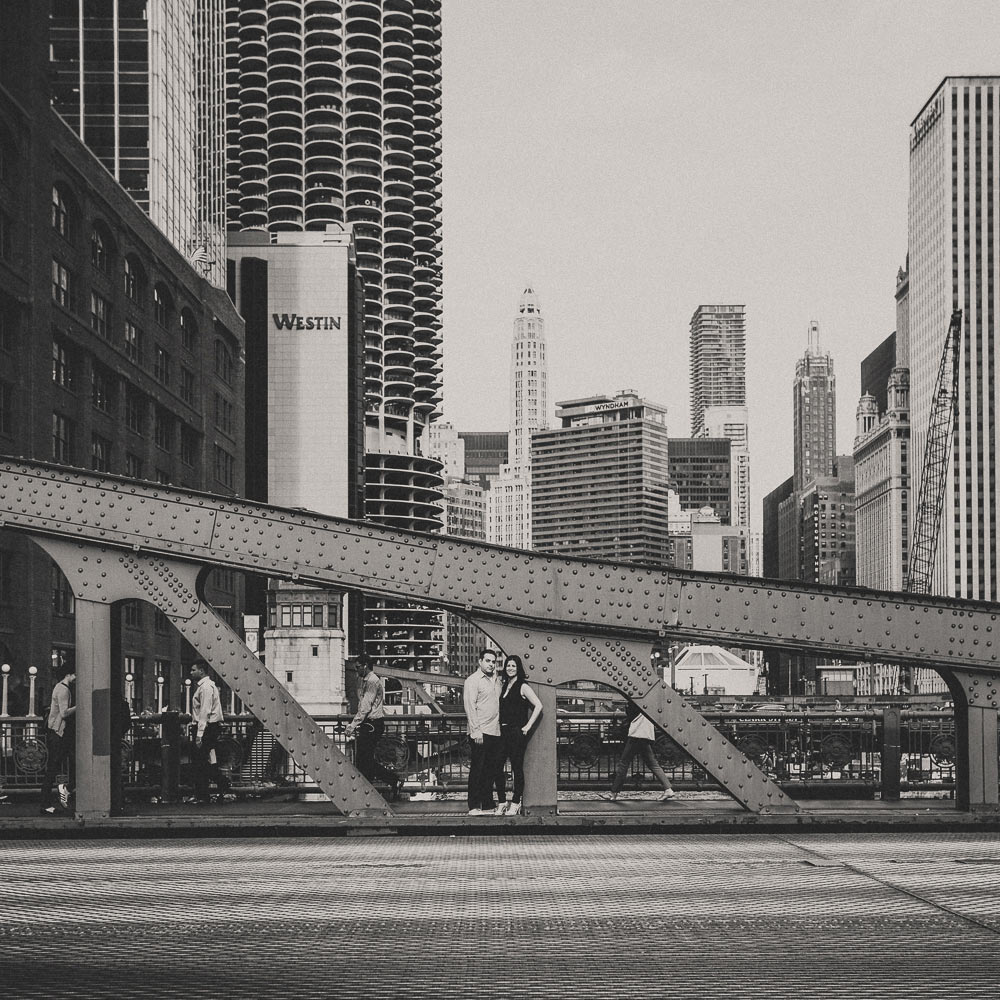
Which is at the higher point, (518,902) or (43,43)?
(43,43)

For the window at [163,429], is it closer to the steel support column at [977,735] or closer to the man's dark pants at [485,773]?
the man's dark pants at [485,773]

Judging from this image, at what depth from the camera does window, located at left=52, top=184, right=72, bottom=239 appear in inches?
2297

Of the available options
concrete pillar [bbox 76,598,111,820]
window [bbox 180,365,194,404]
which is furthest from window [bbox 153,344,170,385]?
concrete pillar [bbox 76,598,111,820]

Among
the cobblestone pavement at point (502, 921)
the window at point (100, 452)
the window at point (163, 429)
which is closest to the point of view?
the cobblestone pavement at point (502, 921)

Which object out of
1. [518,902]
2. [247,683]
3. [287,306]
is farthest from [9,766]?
[287,306]

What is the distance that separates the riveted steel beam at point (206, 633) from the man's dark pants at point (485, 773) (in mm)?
1076

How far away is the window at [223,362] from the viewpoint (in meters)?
87.7

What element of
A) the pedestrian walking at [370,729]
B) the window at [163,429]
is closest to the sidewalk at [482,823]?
the pedestrian walking at [370,729]

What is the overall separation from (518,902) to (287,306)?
5256 inches

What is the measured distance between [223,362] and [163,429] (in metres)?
14.0

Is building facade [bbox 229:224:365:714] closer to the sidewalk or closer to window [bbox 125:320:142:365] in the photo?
window [bbox 125:320:142:365]

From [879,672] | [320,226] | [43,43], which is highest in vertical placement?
[320,226]

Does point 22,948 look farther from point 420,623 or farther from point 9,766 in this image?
point 420,623

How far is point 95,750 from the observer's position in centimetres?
1582
